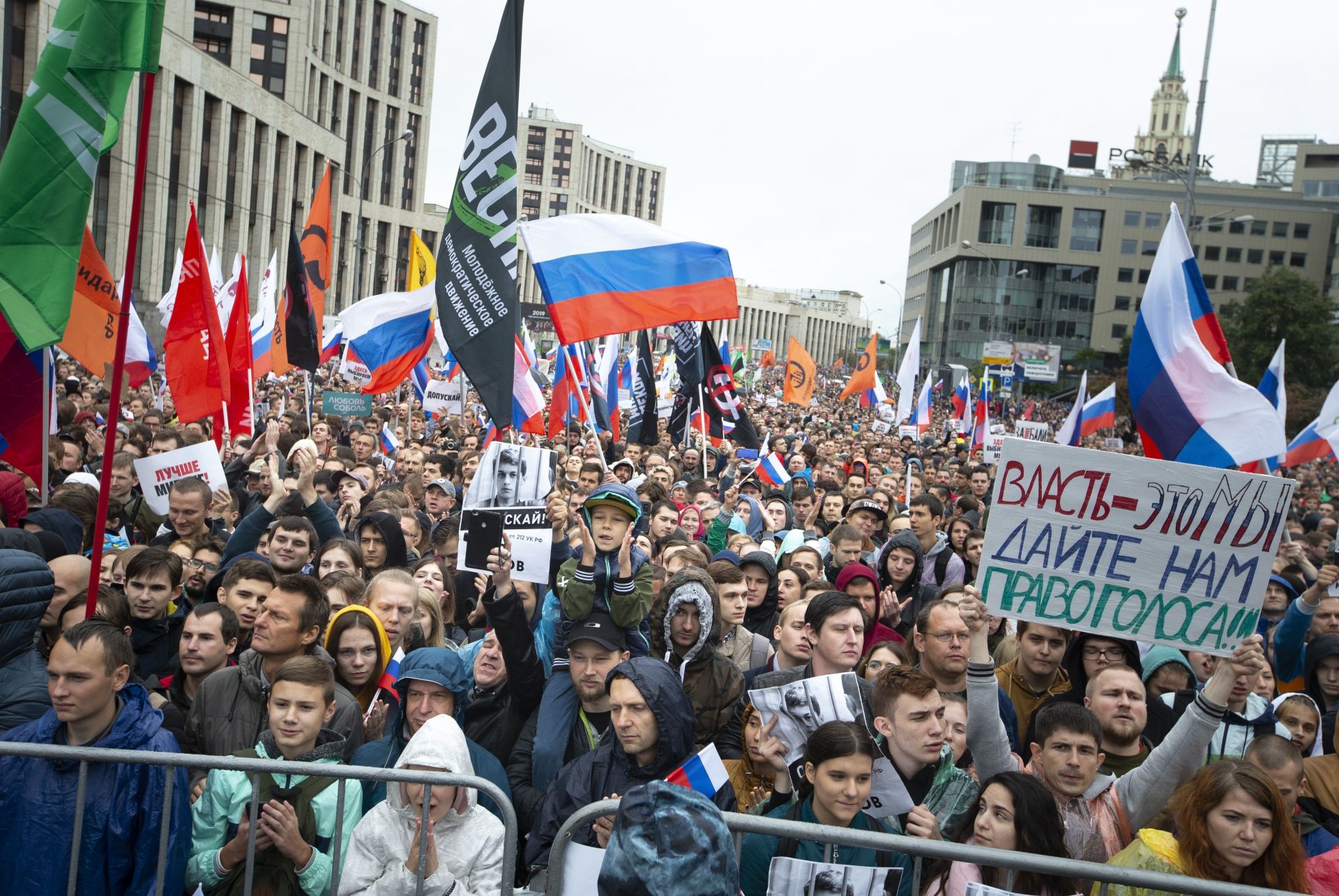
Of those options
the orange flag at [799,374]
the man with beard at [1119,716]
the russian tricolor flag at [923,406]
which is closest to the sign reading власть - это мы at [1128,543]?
the man with beard at [1119,716]

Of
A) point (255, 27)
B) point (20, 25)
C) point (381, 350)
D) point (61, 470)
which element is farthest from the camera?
point (255, 27)

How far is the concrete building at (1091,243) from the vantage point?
88.1 metres

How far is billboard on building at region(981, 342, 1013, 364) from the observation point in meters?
72.6

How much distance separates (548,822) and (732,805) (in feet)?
2.11

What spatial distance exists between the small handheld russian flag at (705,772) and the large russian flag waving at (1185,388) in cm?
423

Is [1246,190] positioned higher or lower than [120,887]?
higher

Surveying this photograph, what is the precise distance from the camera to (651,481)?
10914 mm

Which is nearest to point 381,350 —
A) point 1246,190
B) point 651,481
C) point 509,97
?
point 651,481

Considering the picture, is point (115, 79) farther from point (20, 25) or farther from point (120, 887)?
point (20, 25)

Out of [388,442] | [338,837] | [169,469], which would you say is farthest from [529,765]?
[388,442]

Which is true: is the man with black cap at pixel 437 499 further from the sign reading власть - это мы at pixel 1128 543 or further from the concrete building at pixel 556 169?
the concrete building at pixel 556 169

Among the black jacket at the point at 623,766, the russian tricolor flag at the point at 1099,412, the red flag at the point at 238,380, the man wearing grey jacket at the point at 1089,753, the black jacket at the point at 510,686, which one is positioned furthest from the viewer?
the russian tricolor flag at the point at 1099,412

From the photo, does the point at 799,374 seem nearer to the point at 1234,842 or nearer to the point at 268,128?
the point at 1234,842

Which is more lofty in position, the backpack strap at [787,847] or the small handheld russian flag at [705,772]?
the small handheld russian flag at [705,772]
